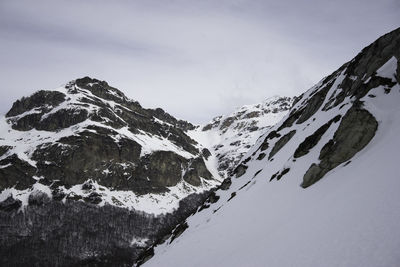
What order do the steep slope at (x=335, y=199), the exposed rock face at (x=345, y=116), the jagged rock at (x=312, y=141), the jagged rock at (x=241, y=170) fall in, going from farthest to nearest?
the jagged rock at (x=241, y=170)
the jagged rock at (x=312, y=141)
the exposed rock face at (x=345, y=116)
the steep slope at (x=335, y=199)

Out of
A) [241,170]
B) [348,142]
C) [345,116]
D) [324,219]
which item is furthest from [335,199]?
[241,170]

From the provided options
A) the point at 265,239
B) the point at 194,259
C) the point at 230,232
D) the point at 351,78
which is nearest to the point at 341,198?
the point at 265,239

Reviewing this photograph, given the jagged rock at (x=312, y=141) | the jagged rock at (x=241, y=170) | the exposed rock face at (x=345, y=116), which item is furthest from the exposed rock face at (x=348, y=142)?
the jagged rock at (x=241, y=170)

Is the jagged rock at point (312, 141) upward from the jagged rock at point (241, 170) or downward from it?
downward

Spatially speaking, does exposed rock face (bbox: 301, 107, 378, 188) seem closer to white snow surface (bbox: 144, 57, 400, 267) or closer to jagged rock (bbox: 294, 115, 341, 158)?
white snow surface (bbox: 144, 57, 400, 267)

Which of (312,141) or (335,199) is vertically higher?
(312,141)

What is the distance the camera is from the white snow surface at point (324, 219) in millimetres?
17013

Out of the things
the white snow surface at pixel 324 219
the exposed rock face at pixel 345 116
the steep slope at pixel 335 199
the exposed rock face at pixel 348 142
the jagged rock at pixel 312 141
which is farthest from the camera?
the jagged rock at pixel 312 141

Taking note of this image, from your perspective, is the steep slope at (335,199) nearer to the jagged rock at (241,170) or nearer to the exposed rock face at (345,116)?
the exposed rock face at (345,116)

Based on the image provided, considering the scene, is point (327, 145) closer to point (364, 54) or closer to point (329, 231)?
point (329, 231)

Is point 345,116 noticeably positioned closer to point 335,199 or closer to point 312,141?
point 312,141

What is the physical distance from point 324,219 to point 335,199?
2876 millimetres

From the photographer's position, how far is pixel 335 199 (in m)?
24.4

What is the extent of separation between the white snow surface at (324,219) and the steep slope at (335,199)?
67mm
